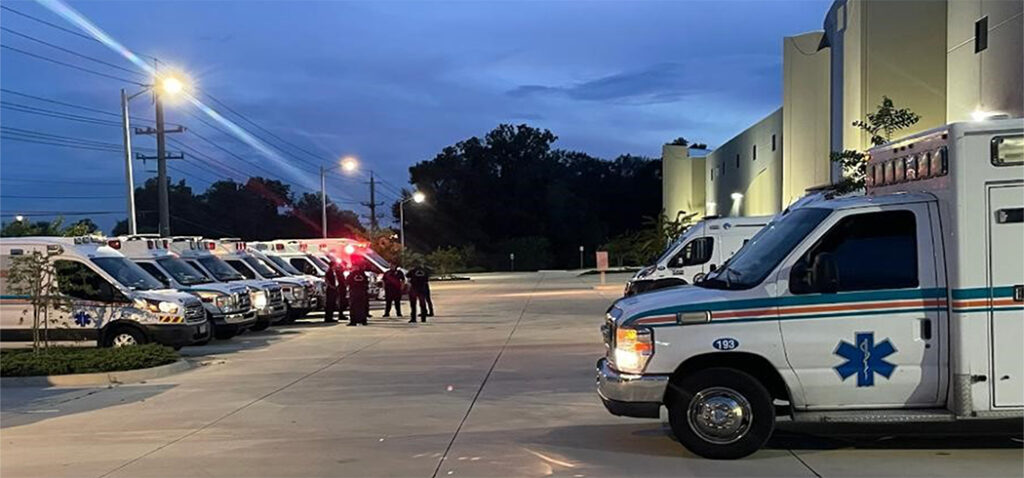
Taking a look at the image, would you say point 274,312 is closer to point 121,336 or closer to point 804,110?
point 121,336

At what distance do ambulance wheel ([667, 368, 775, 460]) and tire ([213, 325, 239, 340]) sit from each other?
44.9 feet

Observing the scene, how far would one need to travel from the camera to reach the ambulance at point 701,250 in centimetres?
1900

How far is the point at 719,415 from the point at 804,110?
28.3 metres

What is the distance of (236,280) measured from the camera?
21.3 m

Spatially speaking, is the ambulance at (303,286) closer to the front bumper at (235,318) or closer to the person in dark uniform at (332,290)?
the person in dark uniform at (332,290)

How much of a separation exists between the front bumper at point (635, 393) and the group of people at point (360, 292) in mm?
15813

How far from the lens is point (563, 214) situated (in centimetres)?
9894

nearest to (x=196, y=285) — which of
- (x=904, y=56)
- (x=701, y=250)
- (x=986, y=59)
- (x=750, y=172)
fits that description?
(x=701, y=250)

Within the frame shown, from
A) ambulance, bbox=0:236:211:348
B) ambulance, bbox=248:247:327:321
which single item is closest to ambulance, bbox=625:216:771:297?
ambulance, bbox=248:247:327:321

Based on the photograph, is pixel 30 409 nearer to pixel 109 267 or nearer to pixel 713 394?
pixel 109 267

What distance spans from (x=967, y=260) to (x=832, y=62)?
81.2 ft

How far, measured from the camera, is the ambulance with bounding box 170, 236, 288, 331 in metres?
20.4

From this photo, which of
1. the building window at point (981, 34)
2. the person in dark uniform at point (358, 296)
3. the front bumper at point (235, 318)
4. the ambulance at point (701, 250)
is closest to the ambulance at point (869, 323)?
the ambulance at point (701, 250)

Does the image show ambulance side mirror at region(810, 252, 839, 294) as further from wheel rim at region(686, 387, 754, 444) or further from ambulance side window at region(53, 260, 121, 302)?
ambulance side window at region(53, 260, 121, 302)
